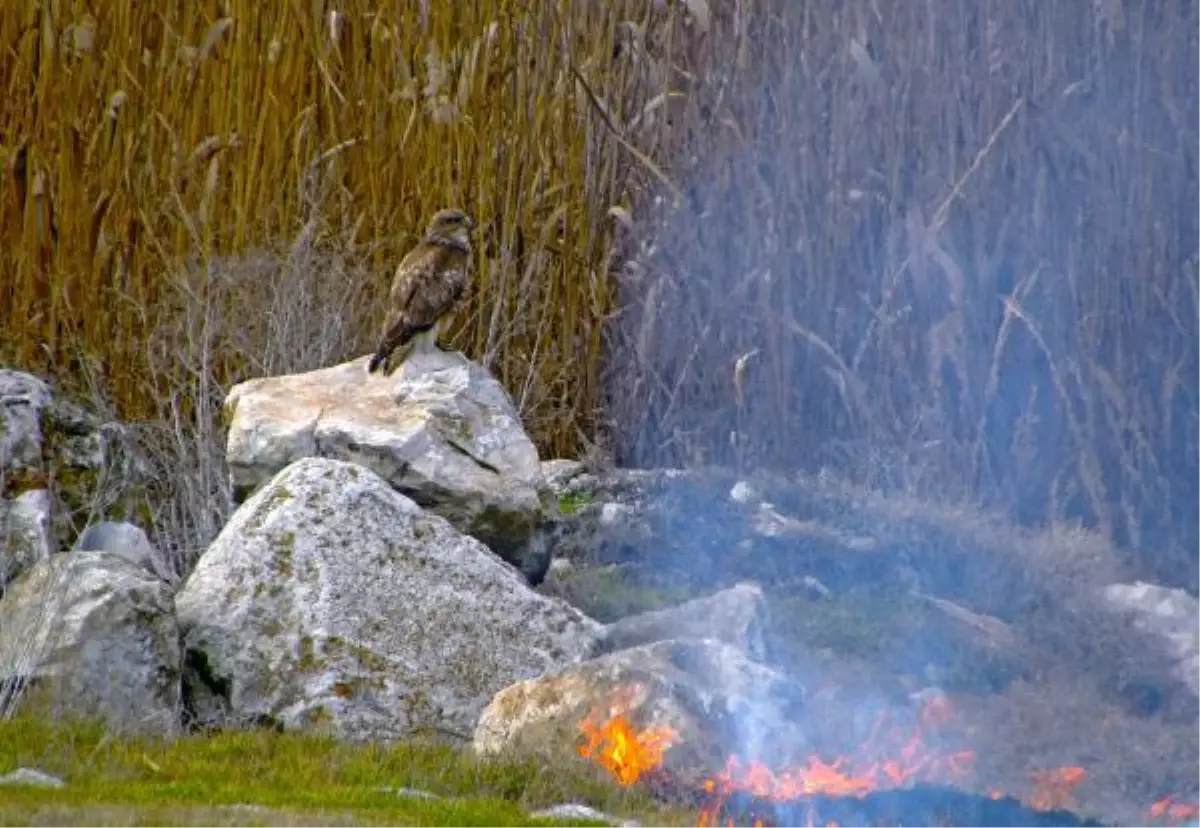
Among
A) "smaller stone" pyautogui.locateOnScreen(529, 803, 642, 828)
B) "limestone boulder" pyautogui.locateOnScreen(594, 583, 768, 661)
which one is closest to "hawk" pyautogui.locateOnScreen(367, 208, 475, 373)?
"limestone boulder" pyautogui.locateOnScreen(594, 583, 768, 661)

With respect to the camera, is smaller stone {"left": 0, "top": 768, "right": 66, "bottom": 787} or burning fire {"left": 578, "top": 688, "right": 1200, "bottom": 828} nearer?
smaller stone {"left": 0, "top": 768, "right": 66, "bottom": 787}

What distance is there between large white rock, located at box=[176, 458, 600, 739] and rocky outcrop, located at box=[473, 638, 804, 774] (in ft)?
2.23

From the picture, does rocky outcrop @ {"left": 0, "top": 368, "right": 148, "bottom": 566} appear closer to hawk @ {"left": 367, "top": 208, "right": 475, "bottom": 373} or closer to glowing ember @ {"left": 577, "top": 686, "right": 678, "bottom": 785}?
hawk @ {"left": 367, "top": 208, "right": 475, "bottom": 373}

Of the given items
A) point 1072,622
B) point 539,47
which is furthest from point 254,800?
point 539,47

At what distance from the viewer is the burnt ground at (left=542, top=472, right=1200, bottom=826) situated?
7.61 metres

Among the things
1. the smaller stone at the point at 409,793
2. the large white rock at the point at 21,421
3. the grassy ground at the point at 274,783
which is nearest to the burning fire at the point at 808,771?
the grassy ground at the point at 274,783

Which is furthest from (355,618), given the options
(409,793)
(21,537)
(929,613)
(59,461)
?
(929,613)

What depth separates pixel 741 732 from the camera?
7359mm

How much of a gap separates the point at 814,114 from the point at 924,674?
143 inches

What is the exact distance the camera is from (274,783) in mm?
6727

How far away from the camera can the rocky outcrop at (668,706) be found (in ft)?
23.3

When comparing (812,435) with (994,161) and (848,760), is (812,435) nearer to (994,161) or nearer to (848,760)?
(994,161)

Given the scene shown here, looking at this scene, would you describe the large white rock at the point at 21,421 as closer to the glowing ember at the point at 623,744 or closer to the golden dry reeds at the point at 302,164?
the golden dry reeds at the point at 302,164

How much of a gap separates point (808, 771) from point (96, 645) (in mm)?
2631
